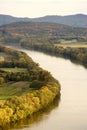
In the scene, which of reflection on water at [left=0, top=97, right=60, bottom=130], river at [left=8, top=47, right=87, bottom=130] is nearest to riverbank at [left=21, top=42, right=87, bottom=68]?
river at [left=8, top=47, right=87, bottom=130]

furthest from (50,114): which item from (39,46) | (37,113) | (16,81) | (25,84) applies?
(39,46)

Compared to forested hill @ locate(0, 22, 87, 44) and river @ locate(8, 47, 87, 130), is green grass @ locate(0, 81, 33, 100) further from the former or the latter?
forested hill @ locate(0, 22, 87, 44)

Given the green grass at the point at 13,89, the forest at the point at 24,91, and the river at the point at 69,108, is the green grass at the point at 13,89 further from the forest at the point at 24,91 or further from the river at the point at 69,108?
the river at the point at 69,108

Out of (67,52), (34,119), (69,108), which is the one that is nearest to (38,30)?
(67,52)

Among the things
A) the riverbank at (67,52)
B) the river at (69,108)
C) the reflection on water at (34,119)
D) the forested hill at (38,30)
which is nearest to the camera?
the reflection on water at (34,119)

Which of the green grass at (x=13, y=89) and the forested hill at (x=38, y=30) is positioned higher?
the green grass at (x=13, y=89)

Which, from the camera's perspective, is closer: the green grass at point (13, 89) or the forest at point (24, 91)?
the forest at point (24, 91)

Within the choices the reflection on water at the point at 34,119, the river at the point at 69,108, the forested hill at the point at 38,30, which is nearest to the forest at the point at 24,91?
the reflection on water at the point at 34,119

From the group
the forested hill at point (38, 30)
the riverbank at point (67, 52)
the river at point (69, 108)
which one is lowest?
the forested hill at point (38, 30)
